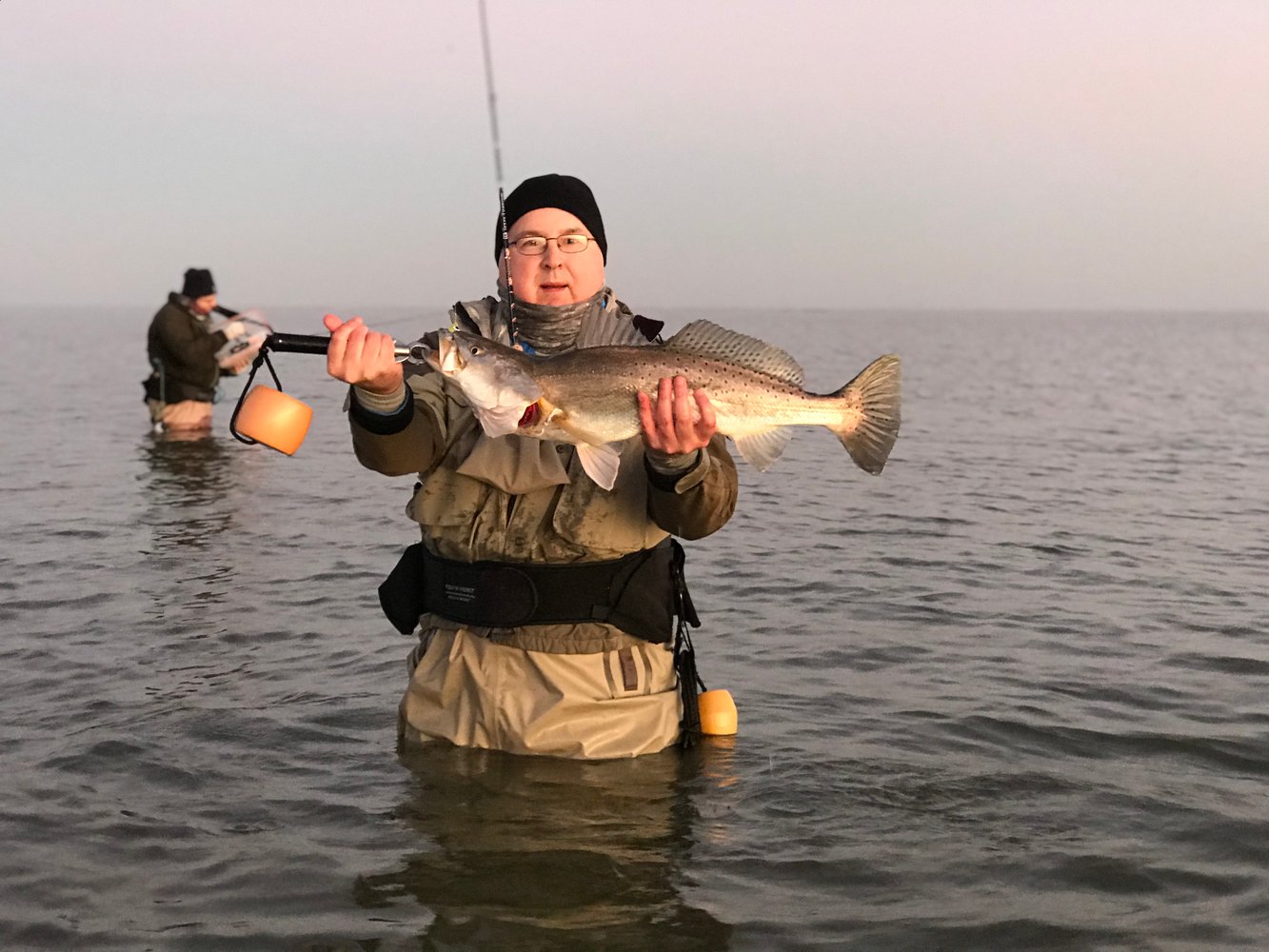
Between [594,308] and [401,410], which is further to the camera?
[594,308]

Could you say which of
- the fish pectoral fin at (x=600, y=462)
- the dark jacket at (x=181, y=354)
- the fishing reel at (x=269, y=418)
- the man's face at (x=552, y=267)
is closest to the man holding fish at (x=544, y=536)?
the man's face at (x=552, y=267)

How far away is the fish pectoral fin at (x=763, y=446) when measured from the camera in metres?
5.51

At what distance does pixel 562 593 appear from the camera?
5.85 meters

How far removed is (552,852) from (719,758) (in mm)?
1428

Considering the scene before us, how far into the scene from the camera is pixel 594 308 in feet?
18.7

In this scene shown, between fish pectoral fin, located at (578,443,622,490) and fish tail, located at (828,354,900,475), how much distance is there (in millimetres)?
988

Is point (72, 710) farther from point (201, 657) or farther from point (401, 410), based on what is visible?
point (401, 410)

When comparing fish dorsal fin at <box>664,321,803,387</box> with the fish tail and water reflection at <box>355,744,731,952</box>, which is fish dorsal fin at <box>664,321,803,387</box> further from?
water reflection at <box>355,744,731,952</box>

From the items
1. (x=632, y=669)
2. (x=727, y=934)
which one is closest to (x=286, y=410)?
(x=632, y=669)

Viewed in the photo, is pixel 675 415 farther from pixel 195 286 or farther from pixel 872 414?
pixel 195 286

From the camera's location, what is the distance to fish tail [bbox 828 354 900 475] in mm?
5578

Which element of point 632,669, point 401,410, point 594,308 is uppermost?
point 594,308

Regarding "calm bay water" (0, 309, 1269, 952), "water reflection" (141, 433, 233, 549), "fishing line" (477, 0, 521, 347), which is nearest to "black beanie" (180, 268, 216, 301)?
"water reflection" (141, 433, 233, 549)

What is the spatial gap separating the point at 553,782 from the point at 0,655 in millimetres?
4898
